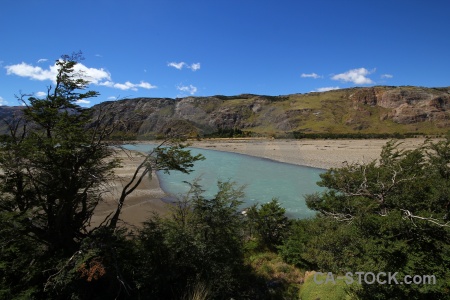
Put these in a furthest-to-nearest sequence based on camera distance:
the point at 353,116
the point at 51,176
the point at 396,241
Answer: the point at 353,116 → the point at 51,176 → the point at 396,241

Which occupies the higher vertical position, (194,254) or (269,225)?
(194,254)

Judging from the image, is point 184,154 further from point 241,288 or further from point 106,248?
point 241,288

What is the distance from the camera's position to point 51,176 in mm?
8570

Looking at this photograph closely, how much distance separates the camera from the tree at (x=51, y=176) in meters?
7.66

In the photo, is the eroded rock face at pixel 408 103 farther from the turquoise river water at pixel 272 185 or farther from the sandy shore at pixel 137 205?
the sandy shore at pixel 137 205

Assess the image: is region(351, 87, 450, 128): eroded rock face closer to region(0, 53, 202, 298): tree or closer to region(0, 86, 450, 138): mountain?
region(0, 86, 450, 138): mountain

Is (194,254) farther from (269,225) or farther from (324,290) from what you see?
(269,225)

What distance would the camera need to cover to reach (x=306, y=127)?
155 m

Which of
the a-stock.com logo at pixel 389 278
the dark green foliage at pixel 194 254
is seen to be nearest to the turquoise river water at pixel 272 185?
the dark green foliage at pixel 194 254

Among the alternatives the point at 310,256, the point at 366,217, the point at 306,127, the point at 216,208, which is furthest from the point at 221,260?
the point at 306,127

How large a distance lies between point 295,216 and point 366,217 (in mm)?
13157

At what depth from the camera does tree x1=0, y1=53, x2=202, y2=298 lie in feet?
25.1

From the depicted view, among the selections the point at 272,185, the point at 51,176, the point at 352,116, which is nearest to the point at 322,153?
the point at 272,185

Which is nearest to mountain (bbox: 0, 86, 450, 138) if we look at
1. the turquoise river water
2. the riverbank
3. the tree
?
the riverbank
